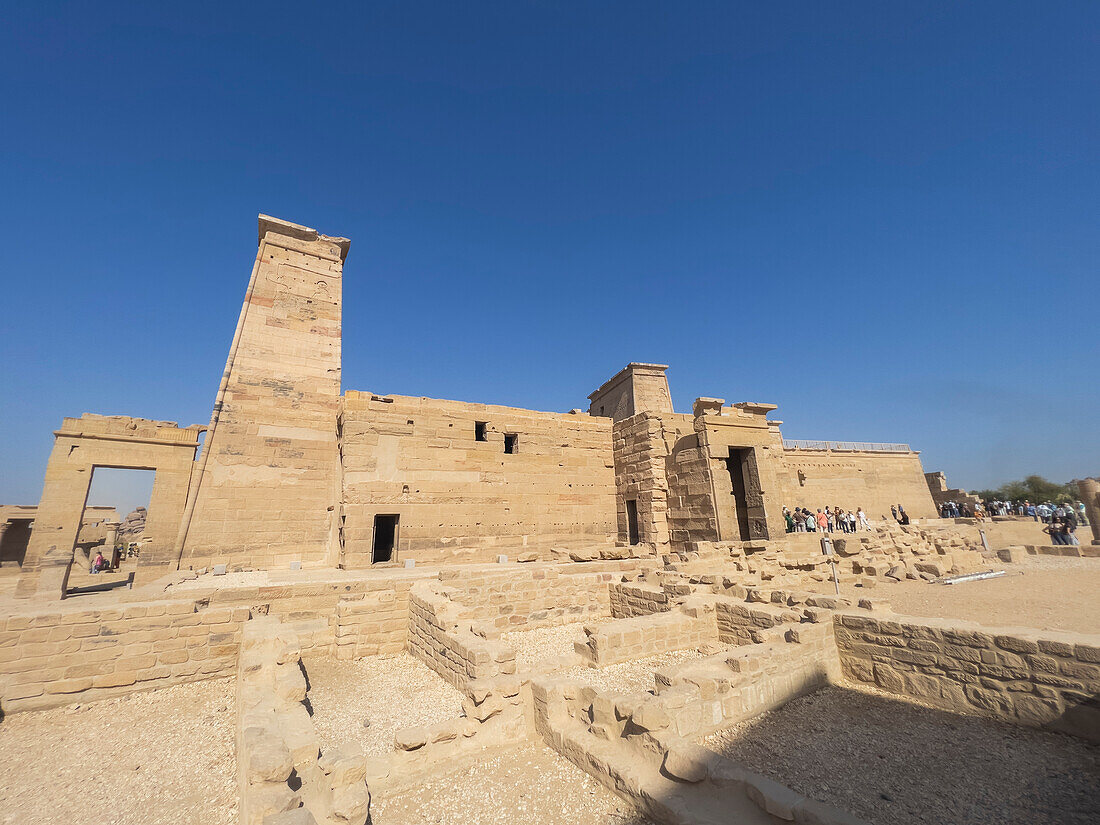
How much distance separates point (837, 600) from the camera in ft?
23.8

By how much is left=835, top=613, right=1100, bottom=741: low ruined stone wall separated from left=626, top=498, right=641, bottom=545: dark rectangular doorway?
8.69 metres

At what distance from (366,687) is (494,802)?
3.41 m

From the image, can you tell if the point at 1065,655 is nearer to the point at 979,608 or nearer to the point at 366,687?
the point at 979,608

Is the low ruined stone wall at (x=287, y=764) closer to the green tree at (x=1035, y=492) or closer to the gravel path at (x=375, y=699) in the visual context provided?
the gravel path at (x=375, y=699)

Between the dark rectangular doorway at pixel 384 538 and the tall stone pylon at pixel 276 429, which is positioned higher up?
the tall stone pylon at pixel 276 429

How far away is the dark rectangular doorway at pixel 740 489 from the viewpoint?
46.0 feet

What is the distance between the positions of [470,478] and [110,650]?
8.21 metres

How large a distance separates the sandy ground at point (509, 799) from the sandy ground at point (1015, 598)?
7.16 meters

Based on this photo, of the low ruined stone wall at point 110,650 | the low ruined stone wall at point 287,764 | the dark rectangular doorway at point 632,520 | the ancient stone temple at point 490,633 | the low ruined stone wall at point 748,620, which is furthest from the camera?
the dark rectangular doorway at point 632,520

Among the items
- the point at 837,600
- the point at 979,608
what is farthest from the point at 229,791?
the point at 979,608

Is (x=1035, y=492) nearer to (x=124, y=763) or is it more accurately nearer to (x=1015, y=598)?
(x=1015, y=598)

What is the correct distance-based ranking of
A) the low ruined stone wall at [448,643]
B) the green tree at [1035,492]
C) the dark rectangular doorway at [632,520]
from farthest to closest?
the green tree at [1035,492], the dark rectangular doorway at [632,520], the low ruined stone wall at [448,643]

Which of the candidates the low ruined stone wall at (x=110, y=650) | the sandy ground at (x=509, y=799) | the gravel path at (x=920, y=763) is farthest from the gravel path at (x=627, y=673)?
the low ruined stone wall at (x=110, y=650)

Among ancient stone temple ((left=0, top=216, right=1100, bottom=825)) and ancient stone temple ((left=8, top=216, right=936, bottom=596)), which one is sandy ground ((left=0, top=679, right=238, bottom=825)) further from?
ancient stone temple ((left=8, top=216, right=936, bottom=596))
